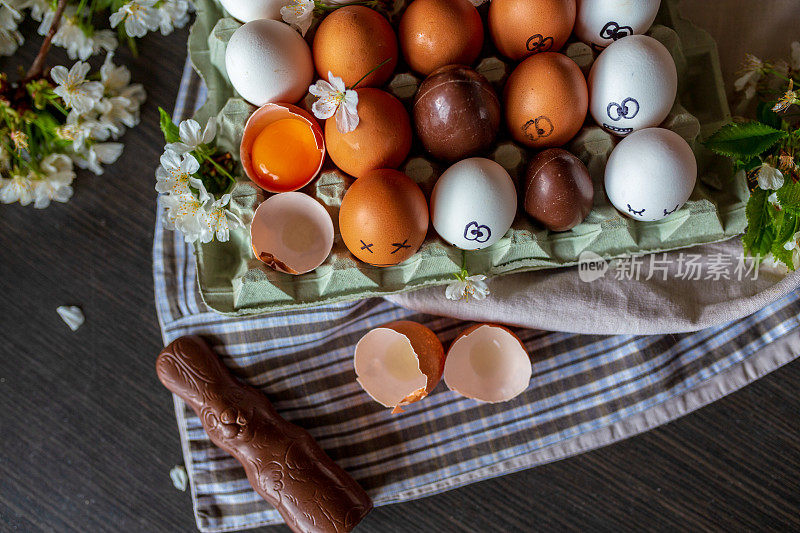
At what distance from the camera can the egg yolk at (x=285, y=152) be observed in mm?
631

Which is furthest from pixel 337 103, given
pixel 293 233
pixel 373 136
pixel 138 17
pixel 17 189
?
Answer: pixel 17 189

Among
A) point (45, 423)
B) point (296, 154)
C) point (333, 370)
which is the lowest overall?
point (45, 423)

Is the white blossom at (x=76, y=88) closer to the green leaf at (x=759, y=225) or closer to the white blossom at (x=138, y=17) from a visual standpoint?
the white blossom at (x=138, y=17)

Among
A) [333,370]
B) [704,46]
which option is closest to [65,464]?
[333,370]

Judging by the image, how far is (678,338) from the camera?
0.82 meters

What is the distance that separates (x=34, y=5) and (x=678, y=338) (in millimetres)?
1054

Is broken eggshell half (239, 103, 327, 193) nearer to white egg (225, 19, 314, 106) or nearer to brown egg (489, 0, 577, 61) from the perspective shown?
white egg (225, 19, 314, 106)

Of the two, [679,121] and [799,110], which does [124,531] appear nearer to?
[679,121]

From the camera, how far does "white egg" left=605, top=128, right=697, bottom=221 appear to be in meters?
0.59

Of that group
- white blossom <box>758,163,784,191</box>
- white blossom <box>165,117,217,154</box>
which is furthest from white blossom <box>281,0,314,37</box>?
white blossom <box>758,163,784,191</box>

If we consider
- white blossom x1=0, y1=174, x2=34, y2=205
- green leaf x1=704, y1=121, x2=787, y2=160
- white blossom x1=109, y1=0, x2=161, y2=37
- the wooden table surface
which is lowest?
the wooden table surface

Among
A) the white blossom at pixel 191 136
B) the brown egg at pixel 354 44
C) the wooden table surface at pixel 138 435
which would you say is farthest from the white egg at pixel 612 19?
the wooden table surface at pixel 138 435

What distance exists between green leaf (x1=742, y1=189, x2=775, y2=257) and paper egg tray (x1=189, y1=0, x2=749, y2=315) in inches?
0.7

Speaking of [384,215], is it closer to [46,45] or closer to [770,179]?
[770,179]
